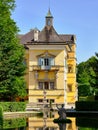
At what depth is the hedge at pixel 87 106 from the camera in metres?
42.4

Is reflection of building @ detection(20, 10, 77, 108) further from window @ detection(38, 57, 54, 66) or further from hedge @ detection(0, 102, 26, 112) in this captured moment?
hedge @ detection(0, 102, 26, 112)

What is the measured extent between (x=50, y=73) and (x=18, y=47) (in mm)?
12798

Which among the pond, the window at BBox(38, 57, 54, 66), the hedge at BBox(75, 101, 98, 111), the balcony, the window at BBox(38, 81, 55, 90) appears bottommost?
the pond

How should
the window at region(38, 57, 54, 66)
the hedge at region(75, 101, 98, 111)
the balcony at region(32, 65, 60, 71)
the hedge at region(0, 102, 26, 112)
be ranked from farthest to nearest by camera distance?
the window at region(38, 57, 54, 66) → the balcony at region(32, 65, 60, 71) → the hedge at region(75, 101, 98, 111) → the hedge at region(0, 102, 26, 112)

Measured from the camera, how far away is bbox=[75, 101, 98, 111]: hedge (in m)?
42.4

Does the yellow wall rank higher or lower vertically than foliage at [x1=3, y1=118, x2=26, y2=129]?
higher

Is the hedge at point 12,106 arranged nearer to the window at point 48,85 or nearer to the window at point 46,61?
the window at point 48,85

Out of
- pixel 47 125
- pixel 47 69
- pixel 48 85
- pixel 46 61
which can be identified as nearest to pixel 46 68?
pixel 47 69

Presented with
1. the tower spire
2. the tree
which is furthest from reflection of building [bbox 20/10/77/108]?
the tree

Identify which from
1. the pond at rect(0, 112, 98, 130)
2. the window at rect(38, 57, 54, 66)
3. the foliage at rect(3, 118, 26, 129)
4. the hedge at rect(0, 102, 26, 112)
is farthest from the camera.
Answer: the window at rect(38, 57, 54, 66)

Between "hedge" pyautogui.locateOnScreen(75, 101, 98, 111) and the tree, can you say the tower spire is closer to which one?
the tree

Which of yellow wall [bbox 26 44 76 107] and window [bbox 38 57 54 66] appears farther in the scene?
window [bbox 38 57 54 66]

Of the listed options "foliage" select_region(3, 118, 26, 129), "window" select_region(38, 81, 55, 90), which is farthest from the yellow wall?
"foliage" select_region(3, 118, 26, 129)

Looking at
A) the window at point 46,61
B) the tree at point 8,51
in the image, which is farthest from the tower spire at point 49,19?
the tree at point 8,51
